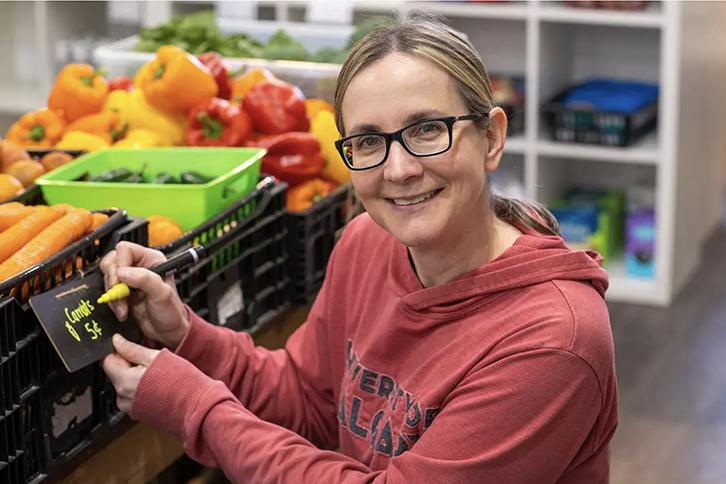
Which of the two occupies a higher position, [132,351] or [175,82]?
[175,82]

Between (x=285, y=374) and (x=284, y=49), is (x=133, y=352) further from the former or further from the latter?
(x=284, y=49)

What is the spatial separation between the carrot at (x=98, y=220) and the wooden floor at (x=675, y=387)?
5.73ft

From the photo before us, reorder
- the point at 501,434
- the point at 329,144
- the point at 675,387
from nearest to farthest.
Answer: the point at 501,434, the point at 329,144, the point at 675,387

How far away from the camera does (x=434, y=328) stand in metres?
1.64

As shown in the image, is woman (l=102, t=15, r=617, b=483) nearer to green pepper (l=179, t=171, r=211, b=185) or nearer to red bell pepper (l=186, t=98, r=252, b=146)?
green pepper (l=179, t=171, r=211, b=185)

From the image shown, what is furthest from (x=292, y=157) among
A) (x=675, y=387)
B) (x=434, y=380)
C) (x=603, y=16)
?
(x=603, y=16)

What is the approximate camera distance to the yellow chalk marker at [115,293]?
169cm

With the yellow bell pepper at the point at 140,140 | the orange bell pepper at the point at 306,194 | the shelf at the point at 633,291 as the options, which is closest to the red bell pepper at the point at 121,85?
the yellow bell pepper at the point at 140,140

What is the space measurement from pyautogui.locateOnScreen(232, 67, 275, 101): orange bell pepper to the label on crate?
1.00 meters

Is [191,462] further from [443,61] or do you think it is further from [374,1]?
[374,1]

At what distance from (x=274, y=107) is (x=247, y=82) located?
19 cm

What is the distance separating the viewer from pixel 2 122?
530 cm

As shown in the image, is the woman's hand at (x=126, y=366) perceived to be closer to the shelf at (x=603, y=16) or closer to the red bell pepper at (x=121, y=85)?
the red bell pepper at (x=121, y=85)

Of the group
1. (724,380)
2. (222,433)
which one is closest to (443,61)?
(222,433)
